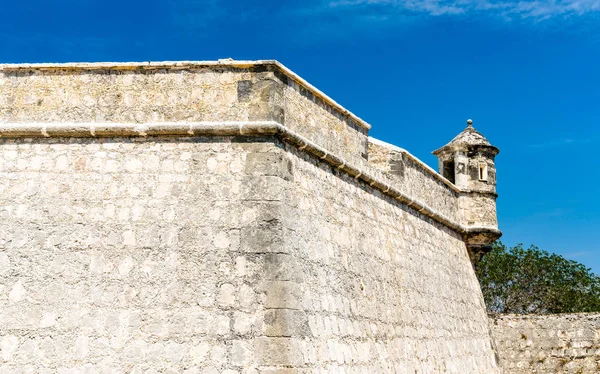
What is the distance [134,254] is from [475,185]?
26.6 ft

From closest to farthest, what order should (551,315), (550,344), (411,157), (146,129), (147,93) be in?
(146,129), (147,93), (411,157), (550,344), (551,315)

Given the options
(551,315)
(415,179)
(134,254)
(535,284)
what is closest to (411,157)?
(415,179)

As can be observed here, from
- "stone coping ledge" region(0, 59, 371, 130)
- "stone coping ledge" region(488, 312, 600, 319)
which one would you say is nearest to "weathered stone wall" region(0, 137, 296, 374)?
"stone coping ledge" region(0, 59, 371, 130)

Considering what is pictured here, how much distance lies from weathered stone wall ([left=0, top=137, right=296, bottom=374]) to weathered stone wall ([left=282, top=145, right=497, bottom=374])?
473 millimetres

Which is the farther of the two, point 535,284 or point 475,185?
point 535,284

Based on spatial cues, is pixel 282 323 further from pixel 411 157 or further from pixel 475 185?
pixel 475 185

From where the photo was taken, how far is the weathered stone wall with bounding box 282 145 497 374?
23.7 ft

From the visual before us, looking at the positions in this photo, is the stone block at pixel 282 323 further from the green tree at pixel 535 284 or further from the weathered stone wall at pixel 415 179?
the green tree at pixel 535 284

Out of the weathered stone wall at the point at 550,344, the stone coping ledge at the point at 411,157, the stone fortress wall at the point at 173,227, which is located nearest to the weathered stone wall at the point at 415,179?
the stone coping ledge at the point at 411,157

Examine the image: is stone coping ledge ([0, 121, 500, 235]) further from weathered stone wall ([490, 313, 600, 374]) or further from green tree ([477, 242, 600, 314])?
green tree ([477, 242, 600, 314])

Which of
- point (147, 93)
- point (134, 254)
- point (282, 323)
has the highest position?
point (147, 93)

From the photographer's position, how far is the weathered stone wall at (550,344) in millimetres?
13461

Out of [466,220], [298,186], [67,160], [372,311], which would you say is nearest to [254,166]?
[298,186]

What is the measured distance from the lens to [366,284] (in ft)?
28.4
